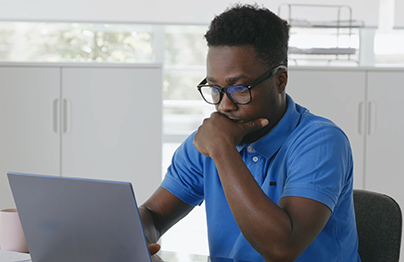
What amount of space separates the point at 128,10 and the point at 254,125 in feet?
7.24

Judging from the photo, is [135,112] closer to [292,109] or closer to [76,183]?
[292,109]

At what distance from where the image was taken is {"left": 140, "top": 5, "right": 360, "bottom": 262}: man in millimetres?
983

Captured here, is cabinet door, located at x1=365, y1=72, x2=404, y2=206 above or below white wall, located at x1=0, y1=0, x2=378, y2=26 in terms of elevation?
below

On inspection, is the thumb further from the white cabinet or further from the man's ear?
the white cabinet

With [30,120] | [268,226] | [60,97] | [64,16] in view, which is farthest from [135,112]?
[268,226]

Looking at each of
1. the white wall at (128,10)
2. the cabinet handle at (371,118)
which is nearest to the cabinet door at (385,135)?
the cabinet handle at (371,118)

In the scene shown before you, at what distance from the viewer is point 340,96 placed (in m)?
2.87

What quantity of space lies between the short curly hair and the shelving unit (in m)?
1.93

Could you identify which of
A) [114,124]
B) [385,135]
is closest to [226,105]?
[114,124]

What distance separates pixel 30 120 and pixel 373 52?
2.59 metres

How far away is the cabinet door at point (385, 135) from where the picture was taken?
2863mm

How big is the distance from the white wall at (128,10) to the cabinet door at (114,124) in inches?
18.9

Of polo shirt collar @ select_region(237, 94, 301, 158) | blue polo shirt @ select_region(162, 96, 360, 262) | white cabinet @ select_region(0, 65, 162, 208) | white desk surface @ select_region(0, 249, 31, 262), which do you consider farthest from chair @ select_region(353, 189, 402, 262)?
white cabinet @ select_region(0, 65, 162, 208)

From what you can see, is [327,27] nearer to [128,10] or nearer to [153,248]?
[128,10]
